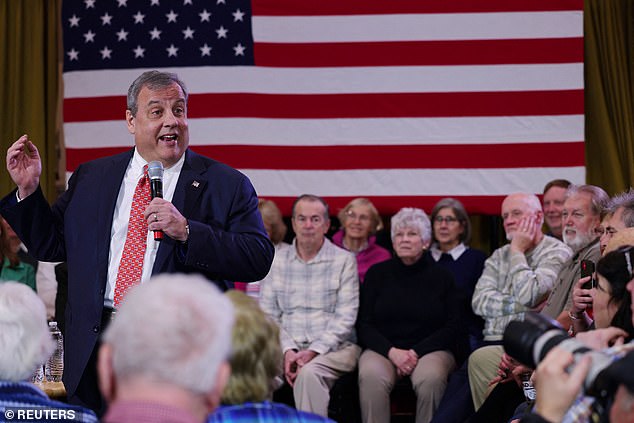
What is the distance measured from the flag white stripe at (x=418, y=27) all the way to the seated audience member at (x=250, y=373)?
15.5 ft

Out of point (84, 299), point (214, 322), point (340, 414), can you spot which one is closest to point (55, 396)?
point (84, 299)

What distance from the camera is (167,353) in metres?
1.31

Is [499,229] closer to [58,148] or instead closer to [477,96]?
[477,96]

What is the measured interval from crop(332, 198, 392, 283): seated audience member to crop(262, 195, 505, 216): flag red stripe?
0.19m

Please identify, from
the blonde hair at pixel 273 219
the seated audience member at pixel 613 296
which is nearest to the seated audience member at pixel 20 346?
the seated audience member at pixel 613 296

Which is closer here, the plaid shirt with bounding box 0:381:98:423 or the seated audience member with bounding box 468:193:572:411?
the plaid shirt with bounding box 0:381:98:423

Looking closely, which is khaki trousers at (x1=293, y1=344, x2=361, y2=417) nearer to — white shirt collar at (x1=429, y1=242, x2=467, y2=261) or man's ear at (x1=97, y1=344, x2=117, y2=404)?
white shirt collar at (x1=429, y1=242, x2=467, y2=261)

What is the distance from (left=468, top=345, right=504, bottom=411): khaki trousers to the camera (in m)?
4.82

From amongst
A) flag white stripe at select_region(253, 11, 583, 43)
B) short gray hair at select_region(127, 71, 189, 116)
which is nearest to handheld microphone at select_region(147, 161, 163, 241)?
short gray hair at select_region(127, 71, 189, 116)

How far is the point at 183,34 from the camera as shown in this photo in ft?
21.3

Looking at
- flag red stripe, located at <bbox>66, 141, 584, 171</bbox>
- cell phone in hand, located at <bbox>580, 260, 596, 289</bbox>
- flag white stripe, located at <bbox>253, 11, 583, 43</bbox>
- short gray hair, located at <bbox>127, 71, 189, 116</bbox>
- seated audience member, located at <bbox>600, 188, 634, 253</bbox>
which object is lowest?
cell phone in hand, located at <bbox>580, 260, 596, 289</bbox>

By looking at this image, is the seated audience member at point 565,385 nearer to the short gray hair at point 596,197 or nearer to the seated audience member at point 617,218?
the seated audience member at point 617,218

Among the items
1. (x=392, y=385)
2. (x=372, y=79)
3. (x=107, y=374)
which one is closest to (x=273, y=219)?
(x=372, y=79)

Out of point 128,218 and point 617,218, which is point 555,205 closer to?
point 617,218
